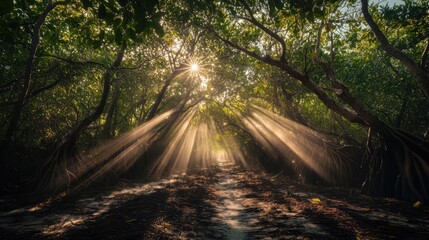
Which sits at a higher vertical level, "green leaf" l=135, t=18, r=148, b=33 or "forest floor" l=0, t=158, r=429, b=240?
"green leaf" l=135, t=18, r=148, b=33

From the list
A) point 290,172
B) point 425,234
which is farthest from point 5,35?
point 290,172

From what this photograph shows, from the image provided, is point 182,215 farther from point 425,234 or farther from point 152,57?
point 152,57

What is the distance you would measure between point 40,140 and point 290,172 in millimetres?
13102

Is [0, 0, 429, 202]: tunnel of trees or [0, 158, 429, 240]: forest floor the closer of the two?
[0, 158, 429, 240]: forest floor

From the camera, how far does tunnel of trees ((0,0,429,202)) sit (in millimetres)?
7145

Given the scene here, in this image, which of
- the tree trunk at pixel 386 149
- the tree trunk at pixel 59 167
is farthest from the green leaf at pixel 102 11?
the tree trunk at pixel 59 167

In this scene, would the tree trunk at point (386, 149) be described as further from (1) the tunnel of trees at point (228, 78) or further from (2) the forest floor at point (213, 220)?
(2) the forest floor at point (213, 220)

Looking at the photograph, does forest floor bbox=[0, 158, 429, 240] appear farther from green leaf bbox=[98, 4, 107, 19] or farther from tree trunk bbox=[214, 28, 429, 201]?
green leaf bbox=[98, 4, 107, 19]

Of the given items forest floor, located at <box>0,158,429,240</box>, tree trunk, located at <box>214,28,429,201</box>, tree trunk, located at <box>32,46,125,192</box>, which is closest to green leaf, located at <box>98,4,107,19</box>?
forest floor, located at <box>0,158,429,240</box>

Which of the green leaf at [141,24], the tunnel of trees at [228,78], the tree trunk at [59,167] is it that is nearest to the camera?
the green leaf at [141,24]

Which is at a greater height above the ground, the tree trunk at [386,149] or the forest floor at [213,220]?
the tree trunk at [386,149]

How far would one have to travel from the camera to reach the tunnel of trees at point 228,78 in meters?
7.14

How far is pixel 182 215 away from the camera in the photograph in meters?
5.68

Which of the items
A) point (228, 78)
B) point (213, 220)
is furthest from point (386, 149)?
point (228, 78)
